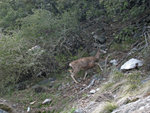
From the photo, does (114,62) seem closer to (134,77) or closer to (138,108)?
(134,77)

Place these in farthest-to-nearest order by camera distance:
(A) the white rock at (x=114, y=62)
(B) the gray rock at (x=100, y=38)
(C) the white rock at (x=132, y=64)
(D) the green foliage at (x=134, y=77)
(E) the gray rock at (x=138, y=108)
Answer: (B) the gray rock at (x=100, y=38), (A) the white rock at (x=114, y=62), (C) the white rock at (x=132, y=64), (D) the green foliage at (x=134, y=77), (E) the gray rock at (x=138, y=108)

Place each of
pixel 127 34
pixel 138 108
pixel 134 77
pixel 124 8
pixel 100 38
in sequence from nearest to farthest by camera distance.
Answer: pixel 138 108 → pixel 134 77 → pixel 124 8 → pixel 127 34 → pixel 100 38

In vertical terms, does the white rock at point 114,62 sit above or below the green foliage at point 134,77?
above

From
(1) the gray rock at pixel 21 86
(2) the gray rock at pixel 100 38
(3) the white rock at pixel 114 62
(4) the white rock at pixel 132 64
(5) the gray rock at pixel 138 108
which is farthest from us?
(2) the gray rock at pixel 100 38

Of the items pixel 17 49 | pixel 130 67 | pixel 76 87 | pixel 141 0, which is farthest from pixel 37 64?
pixel 141 0

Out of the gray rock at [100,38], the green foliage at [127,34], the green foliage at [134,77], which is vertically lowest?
the green foliage at [134,77]

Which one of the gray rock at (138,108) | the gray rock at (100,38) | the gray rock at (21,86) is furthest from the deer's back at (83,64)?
the gray rock at (138,108)

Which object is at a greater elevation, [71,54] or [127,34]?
[71,54]

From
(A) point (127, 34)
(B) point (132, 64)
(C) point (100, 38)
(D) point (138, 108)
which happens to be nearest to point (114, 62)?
(B) point (132, 64)

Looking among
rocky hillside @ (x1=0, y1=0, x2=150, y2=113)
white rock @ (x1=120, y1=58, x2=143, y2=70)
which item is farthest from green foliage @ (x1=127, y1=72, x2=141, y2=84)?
white rock @ (x1=120, y1=58, x2=143, y2=70)

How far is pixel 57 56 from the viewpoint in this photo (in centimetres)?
1051

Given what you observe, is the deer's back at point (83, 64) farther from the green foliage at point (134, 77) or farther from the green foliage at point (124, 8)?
the green foliage at point (124, 8)

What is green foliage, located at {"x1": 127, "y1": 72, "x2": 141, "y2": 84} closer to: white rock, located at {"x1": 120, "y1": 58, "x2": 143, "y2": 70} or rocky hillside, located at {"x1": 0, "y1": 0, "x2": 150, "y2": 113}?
rocky hillside, located at {"x1": 0, "y1": 0, "x2": 150, "y2": 113}

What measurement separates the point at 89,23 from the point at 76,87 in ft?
16.2
